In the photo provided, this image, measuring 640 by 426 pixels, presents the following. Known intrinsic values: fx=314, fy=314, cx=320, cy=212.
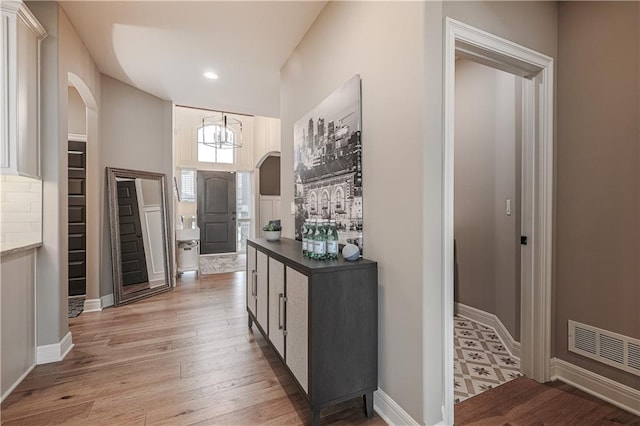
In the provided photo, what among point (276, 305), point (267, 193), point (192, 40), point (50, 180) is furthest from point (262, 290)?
point (267, 193)

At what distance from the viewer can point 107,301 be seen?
3723mm

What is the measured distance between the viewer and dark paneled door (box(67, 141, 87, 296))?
13.4 ft

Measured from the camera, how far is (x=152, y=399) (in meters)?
1.88

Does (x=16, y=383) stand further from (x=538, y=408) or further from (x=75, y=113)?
(x=75, y=113)

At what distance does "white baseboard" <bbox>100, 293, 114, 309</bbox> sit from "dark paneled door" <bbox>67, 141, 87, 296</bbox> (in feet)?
2.06

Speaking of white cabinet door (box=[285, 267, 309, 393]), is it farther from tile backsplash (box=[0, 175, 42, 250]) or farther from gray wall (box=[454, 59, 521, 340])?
tile backsplash (box=[0, 175, 42, 250])

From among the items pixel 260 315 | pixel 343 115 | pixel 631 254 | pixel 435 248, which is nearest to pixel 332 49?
pixel 343 115

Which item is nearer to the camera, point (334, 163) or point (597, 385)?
point (597, 385)

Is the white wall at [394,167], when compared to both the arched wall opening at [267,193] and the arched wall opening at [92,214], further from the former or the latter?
the arched wall opening at [267,193]

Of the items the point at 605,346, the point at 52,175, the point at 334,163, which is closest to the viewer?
the point at 605,346

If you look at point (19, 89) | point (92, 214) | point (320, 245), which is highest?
point (19, 89)

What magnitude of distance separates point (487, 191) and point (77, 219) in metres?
4.92

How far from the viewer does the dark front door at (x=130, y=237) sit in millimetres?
3934

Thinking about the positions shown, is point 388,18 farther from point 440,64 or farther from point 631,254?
point 631,254
